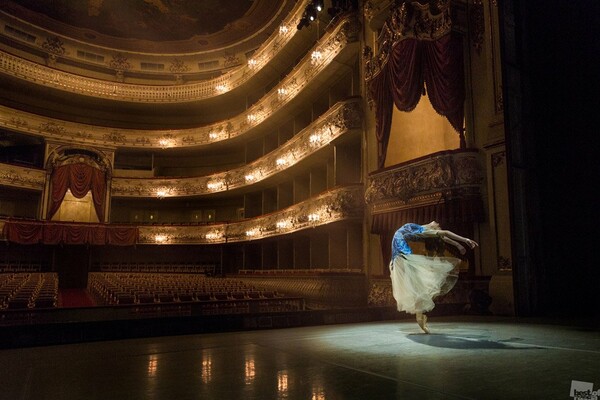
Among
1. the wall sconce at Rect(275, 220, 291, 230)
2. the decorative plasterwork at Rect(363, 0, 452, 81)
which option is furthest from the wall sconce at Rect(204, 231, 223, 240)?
the decorative plasterwork at Rect(363, 0, 452, 81)

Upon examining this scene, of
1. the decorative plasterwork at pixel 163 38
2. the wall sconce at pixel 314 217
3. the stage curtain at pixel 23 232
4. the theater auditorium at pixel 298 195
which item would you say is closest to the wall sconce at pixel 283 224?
the theater auditorium at pixel 298 195

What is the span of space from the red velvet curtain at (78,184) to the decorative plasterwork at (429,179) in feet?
73.3

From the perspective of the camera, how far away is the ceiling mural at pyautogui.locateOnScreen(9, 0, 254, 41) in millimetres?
27406

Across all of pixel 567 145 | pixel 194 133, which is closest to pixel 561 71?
pixel 567 145

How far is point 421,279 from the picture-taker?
20.8 ft

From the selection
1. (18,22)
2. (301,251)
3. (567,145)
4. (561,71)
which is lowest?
(301,251)

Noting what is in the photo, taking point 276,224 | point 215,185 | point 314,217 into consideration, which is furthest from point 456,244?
point 215,185

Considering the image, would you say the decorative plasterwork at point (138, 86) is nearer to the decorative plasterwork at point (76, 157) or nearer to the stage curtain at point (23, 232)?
the decorative plasterwork at point (76, 157)

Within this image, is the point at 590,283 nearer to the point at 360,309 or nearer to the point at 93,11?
the point at 360,309

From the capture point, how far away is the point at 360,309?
8.72 m

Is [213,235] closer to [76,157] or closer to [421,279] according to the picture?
[76,157]

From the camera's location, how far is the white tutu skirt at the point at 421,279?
6211mm

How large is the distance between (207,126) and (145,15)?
8329mm

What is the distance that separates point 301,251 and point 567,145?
14535 millimetres
